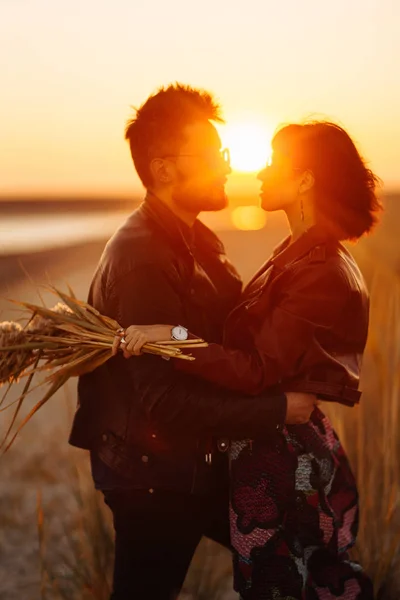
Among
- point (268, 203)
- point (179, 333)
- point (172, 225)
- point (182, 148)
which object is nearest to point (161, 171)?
point (182, 148)

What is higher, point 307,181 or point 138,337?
point 307,181

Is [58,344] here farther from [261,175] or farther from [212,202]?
[261,175]

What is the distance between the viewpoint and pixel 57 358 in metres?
2.65

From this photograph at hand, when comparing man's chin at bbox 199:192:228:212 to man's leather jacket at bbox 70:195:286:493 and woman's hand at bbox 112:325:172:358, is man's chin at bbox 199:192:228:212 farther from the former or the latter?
woman's hand at bbox 112:325:172:358

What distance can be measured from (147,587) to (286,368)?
0.79 metres

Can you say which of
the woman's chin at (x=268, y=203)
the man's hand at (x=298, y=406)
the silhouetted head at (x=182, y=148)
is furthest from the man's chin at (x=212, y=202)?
the man's hand at (x=298, y=406)

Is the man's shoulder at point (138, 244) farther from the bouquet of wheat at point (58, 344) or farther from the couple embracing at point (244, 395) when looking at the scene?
the bouquet of wheat at point (58, 344)

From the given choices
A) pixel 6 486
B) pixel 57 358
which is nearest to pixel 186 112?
pixel 57 358

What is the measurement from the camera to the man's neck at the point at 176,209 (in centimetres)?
281

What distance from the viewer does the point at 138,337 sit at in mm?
2469

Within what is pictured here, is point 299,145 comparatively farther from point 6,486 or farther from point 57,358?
point 6,486

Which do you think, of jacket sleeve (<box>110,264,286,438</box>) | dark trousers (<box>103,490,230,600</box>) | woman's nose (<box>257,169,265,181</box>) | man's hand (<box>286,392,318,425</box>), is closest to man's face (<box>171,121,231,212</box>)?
woman's nose (<box>257,169,265,181</box>)

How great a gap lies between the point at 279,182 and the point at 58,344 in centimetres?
86

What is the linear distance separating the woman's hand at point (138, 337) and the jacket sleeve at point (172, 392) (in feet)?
0.14
